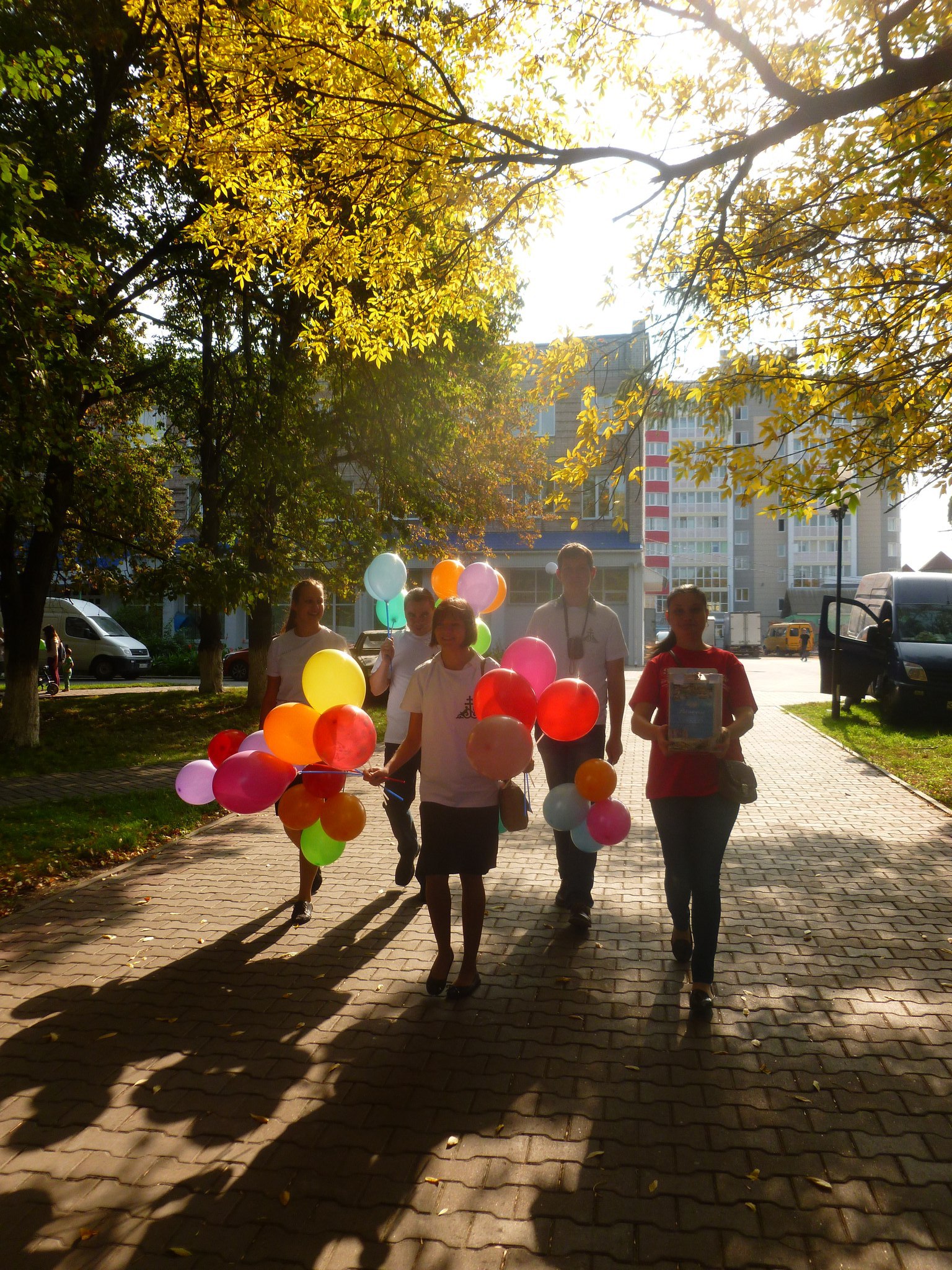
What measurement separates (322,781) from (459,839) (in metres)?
0.81

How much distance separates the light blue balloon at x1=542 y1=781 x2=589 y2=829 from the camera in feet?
17.1

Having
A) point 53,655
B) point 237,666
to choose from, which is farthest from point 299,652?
point 237,666

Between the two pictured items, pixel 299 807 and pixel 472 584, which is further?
pixel 472 584

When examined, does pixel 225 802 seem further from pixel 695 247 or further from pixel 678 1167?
pixel 695 247

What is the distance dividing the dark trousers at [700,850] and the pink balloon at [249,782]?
1898 mm

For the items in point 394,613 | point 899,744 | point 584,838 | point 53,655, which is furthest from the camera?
point 53,655

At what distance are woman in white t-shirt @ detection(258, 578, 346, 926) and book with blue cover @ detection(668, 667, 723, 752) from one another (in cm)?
220

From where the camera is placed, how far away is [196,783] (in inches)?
221

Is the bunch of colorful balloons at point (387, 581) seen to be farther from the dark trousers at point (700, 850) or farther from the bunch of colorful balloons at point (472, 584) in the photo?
the dark trousers at point (700, 850)

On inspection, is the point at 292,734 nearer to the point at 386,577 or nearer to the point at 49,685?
the point at 386,577

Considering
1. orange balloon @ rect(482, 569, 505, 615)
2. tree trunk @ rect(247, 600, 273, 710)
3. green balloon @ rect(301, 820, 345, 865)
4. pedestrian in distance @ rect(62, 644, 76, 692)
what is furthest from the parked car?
green balloon @ rect(301, 820, 345, 865)

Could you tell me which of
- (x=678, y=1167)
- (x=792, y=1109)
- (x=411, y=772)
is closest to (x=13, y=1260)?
(x=678, y=1167)

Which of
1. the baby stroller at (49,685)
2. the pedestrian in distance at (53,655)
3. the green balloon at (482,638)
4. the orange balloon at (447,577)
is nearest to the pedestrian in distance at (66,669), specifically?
the baby stroller at (49,685)

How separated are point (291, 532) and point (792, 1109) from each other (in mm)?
14889
